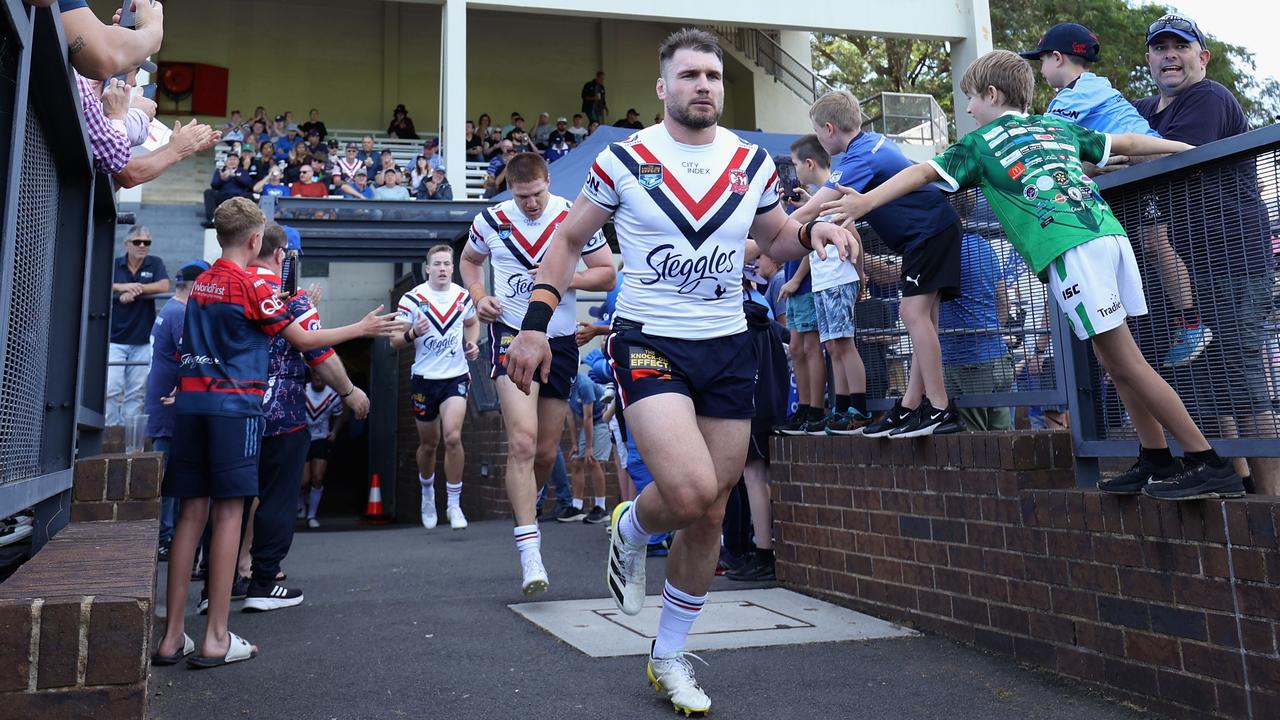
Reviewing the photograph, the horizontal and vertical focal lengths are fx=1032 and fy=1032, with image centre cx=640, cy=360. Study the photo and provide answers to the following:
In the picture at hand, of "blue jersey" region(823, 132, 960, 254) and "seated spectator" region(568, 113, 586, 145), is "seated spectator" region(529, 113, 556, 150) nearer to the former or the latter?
"seated spectator" region(568, 113, 586, 145)

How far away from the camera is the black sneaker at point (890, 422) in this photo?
209 inches

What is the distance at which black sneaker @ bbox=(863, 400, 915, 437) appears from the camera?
531cm

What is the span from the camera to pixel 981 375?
5.39 metres

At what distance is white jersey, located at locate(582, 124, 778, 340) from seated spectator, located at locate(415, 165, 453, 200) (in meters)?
15.0

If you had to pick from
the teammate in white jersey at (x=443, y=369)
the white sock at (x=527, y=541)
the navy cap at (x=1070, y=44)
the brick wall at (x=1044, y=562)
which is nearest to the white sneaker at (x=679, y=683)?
the brick wall at (x=1044, y=562)

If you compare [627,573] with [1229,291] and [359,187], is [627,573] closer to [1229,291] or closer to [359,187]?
[1229,291]

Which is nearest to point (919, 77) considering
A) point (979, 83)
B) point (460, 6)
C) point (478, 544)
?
point (460, 6)

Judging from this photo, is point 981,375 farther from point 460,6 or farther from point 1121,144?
point 460,6

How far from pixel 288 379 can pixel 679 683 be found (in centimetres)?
333

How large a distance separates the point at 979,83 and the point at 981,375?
159cm

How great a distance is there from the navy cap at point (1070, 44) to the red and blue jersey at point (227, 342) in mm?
4088

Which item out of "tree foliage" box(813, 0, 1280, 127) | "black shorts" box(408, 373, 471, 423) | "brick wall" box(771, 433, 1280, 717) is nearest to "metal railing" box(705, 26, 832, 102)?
"tree foliage" box(813, 0, 1280, 127)

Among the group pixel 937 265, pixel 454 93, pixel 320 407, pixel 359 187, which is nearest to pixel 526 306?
pixel 937 265

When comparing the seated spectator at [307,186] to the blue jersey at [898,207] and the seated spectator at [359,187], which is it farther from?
the blue jersey at [898,207]
